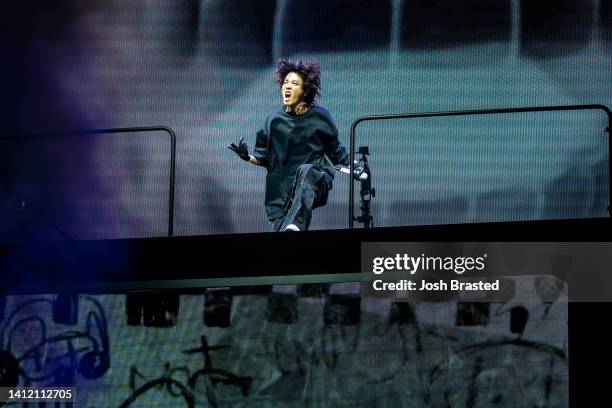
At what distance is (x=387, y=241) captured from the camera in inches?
392

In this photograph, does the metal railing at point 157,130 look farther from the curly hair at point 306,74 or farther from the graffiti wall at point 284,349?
the curly hair at point 306,74

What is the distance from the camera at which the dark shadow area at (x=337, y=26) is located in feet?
41.8

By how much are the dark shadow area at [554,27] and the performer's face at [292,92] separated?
223 cm

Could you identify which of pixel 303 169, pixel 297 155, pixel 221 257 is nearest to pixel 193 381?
pixel 221 257

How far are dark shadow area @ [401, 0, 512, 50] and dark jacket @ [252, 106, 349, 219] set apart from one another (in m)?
1.43

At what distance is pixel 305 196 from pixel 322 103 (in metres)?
1.32

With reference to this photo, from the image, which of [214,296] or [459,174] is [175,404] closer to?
[214,296]

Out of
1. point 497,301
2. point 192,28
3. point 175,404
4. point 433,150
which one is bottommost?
point 175,404

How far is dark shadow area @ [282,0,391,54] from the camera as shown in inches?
501

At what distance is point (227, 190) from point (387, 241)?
274 cm

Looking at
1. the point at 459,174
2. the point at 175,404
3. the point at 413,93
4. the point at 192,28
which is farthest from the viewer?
the point at 192,28

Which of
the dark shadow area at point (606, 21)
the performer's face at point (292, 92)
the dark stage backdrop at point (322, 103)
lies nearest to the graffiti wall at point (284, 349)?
the dark stage backdrop at point (322, 103)

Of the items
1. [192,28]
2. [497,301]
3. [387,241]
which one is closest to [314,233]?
[387,241]

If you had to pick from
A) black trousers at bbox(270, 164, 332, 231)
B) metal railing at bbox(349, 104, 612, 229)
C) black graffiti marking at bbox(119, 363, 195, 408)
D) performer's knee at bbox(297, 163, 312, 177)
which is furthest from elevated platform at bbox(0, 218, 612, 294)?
performer's knee at bbox(297, 163, 312, 177)
